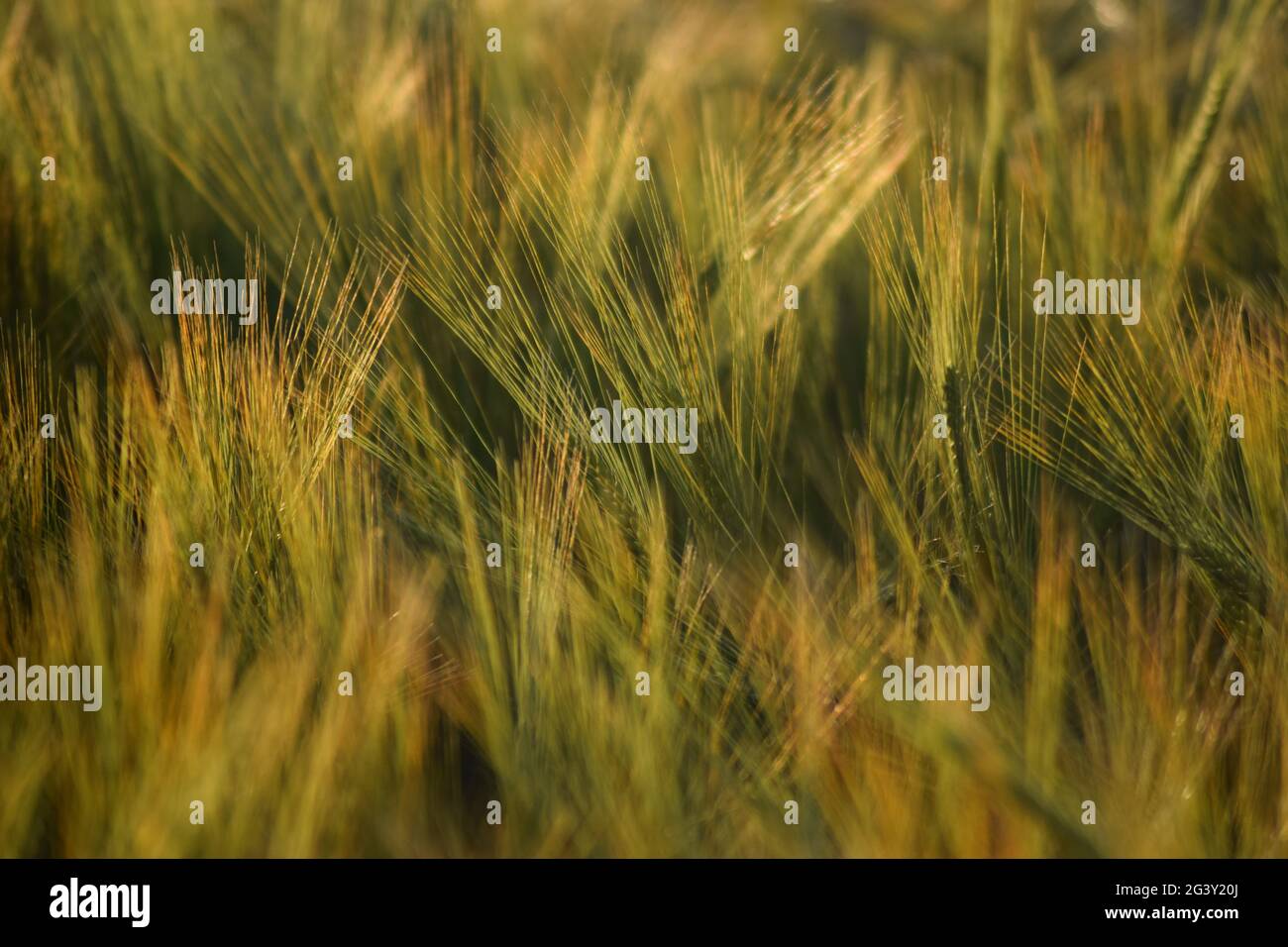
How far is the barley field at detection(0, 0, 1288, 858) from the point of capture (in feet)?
3.66

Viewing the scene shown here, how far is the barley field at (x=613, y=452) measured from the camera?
43.9 inches

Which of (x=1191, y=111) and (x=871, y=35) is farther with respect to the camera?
(x=871, y=35)

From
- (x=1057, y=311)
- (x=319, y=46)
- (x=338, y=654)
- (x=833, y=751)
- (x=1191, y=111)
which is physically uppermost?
(x=319, y=46)

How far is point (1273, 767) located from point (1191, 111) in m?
0.91

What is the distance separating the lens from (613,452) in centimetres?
128

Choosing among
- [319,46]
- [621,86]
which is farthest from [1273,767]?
[319,46]

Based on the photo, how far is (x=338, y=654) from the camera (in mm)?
1163

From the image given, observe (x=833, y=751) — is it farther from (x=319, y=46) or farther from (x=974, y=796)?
(x=319, y=46)

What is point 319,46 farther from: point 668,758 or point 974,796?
point 974,796

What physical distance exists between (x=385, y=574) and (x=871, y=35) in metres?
→ 1.16

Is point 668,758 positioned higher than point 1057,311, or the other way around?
point 1057,311
